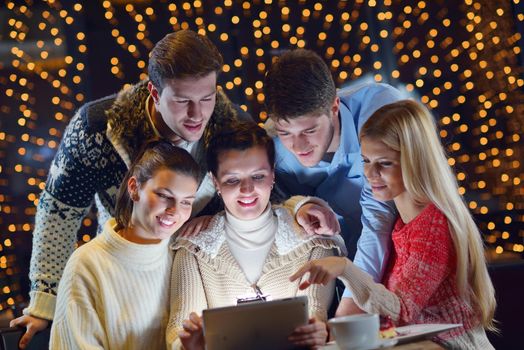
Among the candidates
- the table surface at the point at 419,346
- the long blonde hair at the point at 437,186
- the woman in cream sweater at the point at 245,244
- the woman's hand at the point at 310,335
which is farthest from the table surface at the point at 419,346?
the woman in cream sweater at the point at 245,244

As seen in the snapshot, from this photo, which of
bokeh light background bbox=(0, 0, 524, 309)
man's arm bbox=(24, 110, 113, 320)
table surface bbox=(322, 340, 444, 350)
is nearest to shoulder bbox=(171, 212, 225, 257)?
man's arm bbox=(24, 110, 113, 320)

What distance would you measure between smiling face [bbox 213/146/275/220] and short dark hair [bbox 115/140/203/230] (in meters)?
0.08

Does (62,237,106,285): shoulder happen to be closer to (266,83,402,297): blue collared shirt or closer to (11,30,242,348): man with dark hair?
(11,30,242,348): man with dark hair

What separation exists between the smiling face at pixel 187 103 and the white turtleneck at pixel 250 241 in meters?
0.26

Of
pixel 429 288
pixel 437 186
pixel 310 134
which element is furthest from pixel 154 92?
pixel 429 288

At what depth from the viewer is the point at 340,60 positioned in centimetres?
287

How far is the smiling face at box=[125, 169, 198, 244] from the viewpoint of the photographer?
194 centimetres

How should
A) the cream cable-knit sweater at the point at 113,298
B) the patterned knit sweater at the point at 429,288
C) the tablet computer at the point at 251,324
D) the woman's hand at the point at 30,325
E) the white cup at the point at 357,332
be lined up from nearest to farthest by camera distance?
the white cup at the point at 357,332
the tablet computer at the point at 251,324
the patterned knit sweater at the point at 429,288
the cream cable-knit sweater at the point at 113,298
the woman's hand at the point at 30,325

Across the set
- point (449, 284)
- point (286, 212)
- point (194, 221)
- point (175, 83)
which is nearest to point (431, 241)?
point (449, 284)

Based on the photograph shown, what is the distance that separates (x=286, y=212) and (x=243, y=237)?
0.15 meters

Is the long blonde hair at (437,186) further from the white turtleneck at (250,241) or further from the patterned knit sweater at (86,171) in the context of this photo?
the patterned knit sweater at (86,171)

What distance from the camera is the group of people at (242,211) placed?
1832 mm

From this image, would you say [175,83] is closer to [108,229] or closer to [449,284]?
[108,229]

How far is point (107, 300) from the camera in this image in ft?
6.17
